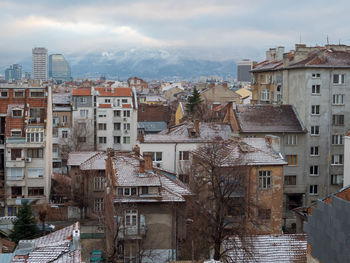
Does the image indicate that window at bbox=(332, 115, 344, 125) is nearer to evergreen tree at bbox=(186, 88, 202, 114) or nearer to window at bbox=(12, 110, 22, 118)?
window at bbox=(12, 110, 22, 118)

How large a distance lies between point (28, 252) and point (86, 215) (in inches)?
1226

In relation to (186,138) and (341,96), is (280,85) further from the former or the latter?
(186,138)

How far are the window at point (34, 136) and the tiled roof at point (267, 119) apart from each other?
20.6m

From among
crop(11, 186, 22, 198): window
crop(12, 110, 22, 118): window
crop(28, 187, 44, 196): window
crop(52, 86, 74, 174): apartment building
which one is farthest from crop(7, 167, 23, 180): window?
crop(52, 86, 74, 174): apartment building

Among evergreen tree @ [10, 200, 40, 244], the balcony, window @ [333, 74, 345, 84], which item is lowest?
evergreen tree @ [10, 200, 40, 244]

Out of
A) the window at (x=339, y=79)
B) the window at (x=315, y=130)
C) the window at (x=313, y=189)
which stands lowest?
the window at (x=313, y=189)

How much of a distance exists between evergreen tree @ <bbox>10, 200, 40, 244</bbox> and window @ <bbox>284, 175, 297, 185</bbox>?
1043 inches

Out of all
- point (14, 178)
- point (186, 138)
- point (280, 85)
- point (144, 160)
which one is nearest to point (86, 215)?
point (14, 178)

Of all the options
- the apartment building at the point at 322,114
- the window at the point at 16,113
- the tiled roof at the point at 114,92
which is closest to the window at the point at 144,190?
the apartment building at the point at 322,114

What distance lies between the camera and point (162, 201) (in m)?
34.2

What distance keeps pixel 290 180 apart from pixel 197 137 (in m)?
11.5

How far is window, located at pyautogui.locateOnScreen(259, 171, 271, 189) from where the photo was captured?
139 feet

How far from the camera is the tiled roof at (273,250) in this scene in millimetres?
28298

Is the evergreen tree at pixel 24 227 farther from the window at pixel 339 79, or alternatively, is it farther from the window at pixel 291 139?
the window at pixel 339 79
